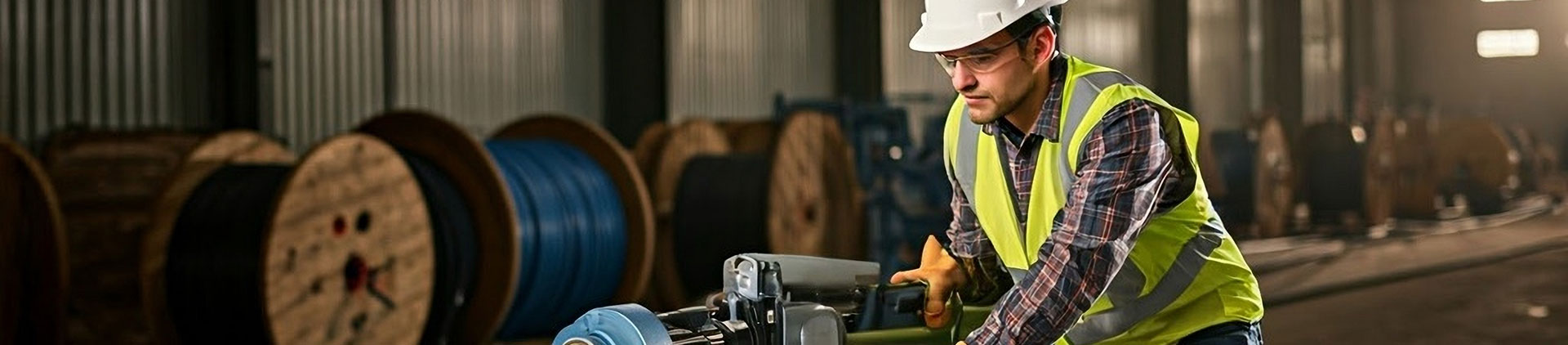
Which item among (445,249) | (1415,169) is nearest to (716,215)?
(445,249)

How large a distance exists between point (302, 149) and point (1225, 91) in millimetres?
7283

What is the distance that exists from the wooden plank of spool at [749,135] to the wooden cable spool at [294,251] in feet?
15.0

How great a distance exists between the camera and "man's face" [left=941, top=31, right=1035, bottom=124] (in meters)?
2.06

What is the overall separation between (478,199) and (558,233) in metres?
0.63

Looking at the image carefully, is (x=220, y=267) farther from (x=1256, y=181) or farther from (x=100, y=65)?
(x=1256, y=181)

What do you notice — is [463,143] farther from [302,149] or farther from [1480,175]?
[1480,175]

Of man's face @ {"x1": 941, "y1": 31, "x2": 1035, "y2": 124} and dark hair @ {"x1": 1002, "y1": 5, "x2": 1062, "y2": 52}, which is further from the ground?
dark hair @ {"x1": 1002, "y1": 5, "x2": 1062, "y2": 52}

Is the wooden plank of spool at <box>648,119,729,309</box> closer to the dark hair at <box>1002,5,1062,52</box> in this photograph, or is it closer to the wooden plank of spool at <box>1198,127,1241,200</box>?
the wooden plank of spool at <box>1198,127,1241,200</box>

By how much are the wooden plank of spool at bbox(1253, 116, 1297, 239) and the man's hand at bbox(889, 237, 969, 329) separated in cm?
1029

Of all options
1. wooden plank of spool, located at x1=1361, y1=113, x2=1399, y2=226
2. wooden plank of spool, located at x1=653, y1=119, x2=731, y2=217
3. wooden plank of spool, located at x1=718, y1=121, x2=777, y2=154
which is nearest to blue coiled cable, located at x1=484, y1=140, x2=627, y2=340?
wooden plank of spool, located at x1=653, y1=119, x2=731, y2=217

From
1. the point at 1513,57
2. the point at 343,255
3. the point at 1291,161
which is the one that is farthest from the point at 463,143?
the point at 1291,161

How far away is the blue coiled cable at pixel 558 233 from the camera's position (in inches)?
278

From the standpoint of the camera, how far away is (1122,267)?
2.21 meters

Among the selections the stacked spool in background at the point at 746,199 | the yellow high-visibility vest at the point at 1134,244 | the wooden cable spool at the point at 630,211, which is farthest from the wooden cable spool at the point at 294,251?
the yellow high-visibility vest at the point at 1134,244
